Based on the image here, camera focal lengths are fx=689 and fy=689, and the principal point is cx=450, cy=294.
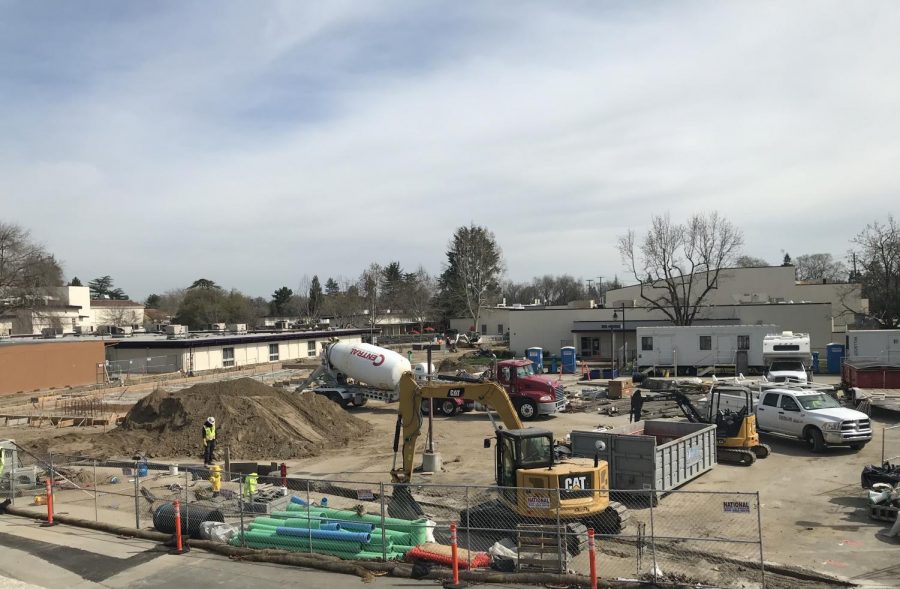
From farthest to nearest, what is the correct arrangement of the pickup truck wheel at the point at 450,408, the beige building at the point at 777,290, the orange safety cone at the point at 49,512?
1. the beige building at the point at 777,290
2. the pickup truck wheel at the point at 450,408
3. the orange safety cone at the point at 49,512

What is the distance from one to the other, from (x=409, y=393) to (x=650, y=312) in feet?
165

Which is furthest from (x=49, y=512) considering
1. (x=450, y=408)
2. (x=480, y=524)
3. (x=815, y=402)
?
(x=815, y=402)

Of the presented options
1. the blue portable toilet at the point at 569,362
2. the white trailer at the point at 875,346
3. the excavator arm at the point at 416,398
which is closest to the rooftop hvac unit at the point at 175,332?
the blue portable toilet at the point at 569,362

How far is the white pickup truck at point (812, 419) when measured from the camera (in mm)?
20891

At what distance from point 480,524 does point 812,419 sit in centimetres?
1274

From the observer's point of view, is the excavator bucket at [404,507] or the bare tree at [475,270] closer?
the excavator bucket at [404,507]

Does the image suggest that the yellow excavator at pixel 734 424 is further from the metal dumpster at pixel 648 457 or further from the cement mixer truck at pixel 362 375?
the cement mixer truck at pixel 362 375

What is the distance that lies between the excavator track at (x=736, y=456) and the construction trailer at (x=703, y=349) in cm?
2525

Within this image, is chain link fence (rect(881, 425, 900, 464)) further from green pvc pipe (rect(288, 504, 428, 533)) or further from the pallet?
green pvc pipe (rect(288, 504, 428, 533))

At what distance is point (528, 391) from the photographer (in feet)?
100

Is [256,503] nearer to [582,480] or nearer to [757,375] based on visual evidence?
[582,480]

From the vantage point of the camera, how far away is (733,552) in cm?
1273

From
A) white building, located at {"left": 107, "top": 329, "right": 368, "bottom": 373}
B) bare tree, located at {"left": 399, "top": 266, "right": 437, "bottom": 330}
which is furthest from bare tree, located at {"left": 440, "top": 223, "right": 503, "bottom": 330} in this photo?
white building, located at {"left": 107, "top": 329, "right": 368, "bottom": 373}

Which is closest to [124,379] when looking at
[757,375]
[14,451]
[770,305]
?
[14,451]
